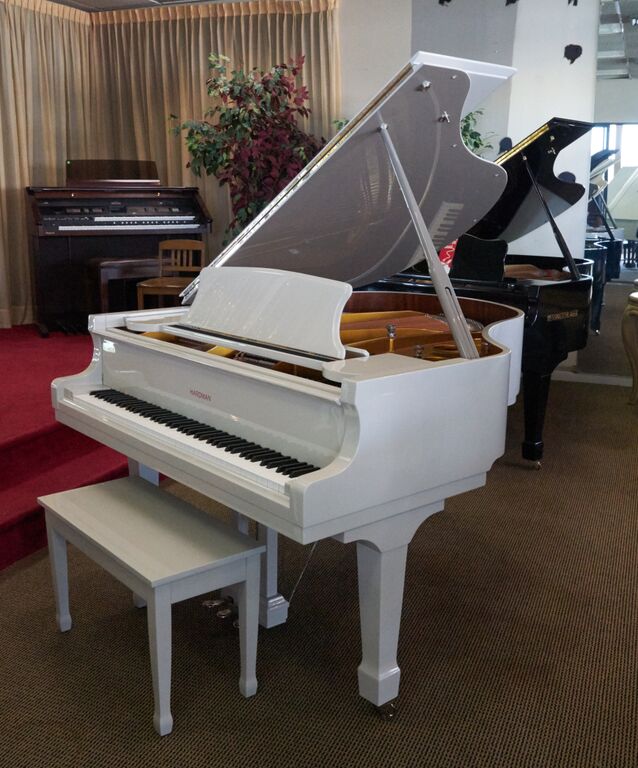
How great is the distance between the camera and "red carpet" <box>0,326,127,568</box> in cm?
306

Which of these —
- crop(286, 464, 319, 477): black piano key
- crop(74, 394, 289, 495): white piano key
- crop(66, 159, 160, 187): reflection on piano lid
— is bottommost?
crop(74, 394, 289, 495): white piano key

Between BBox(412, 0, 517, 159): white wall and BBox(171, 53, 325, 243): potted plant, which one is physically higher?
BBox(412, 0, 517, 159): white wall

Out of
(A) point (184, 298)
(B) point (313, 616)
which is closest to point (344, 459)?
(B) point (313, 616)

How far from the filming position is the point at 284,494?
1771 mm

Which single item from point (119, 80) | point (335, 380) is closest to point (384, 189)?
point (335, 380)

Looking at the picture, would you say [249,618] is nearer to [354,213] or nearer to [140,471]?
[140,471]

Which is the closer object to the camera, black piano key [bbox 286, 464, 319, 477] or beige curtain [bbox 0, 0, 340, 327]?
black piano key [bbox 286, 464, 319, 477]

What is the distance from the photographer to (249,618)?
206 centimetres

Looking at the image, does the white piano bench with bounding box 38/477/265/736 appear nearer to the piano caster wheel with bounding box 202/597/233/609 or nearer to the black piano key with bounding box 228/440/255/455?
the black piano key with bounding box 228/440/255/455

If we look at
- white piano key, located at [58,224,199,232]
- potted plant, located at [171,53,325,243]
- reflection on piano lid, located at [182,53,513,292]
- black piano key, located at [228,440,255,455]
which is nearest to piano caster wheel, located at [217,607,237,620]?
black piano key, located at [228,440,255,455]

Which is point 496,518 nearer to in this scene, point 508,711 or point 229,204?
point 508,711

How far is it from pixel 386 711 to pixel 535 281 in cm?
255

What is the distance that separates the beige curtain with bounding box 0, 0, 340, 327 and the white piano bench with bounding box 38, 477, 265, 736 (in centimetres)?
468

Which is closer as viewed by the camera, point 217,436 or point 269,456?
point 269,456
